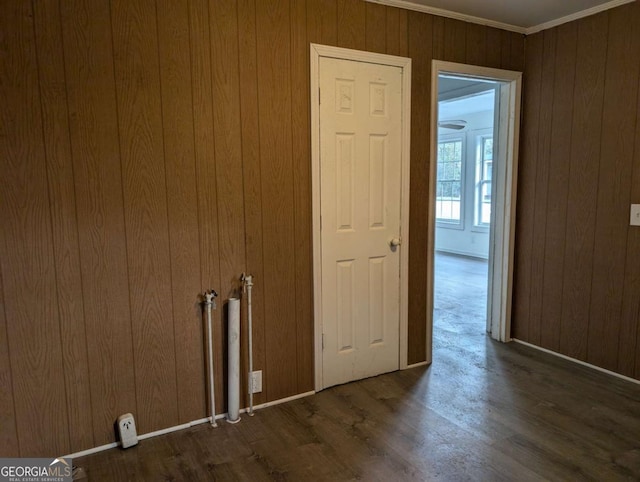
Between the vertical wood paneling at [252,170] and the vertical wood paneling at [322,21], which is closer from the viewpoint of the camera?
the vertical wood paneling at [252,170]

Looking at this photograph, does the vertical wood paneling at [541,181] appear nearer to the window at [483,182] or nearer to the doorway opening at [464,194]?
the doorway opening at [464,194]

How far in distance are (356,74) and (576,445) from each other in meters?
2.36

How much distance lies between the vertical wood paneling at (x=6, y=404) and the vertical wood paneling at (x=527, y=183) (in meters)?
3.44

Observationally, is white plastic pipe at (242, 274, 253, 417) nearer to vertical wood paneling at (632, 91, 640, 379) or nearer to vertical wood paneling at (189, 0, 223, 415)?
vertical wood paneling at (189, 0, 223, 415)

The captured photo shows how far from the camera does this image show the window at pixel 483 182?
766 centimetres

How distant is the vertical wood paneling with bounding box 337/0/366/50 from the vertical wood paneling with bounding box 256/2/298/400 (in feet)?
1.13

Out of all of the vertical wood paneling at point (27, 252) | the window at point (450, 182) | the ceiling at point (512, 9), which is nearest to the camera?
the vertical wood paneling at point (27, 252)

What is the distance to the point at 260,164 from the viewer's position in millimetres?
2518

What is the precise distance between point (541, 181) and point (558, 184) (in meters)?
0.14

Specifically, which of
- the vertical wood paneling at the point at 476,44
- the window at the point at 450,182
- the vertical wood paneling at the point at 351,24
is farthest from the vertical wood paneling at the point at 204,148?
the window at the point at 450,182

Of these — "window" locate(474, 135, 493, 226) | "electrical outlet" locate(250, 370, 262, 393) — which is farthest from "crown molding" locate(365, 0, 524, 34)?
"window" locate(474, 135, 493, 226)

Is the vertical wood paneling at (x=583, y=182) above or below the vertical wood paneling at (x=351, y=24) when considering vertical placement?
below

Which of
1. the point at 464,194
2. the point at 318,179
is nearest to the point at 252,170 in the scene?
the point at 318,179

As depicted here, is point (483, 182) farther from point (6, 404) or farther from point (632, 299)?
point (6, 404)
